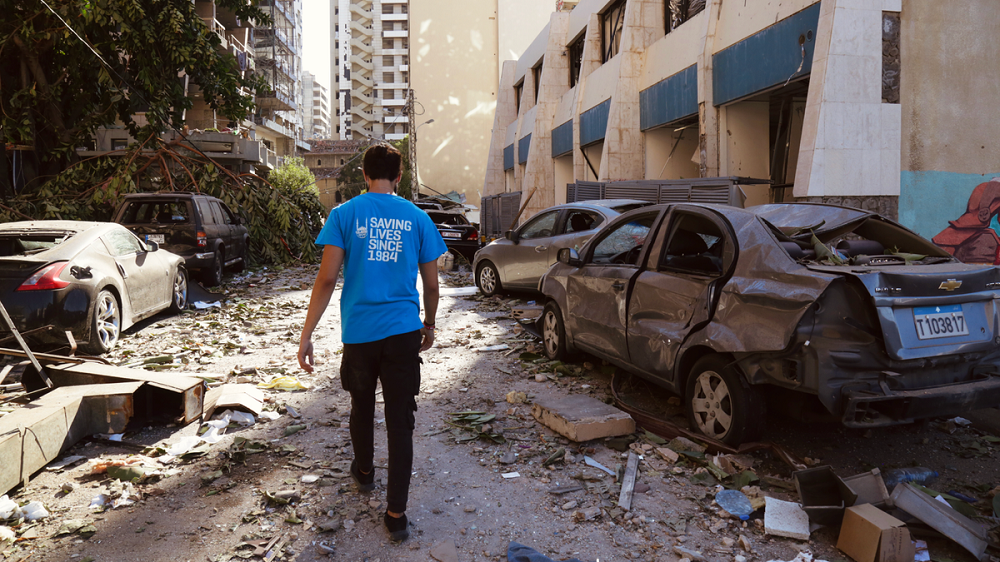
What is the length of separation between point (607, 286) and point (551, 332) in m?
1.48

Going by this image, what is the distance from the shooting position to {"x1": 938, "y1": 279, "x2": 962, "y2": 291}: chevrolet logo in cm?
394

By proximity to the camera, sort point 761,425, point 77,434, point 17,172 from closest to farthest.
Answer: point 761,425 < point 77,434 < point 17,172

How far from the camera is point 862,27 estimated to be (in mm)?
9969

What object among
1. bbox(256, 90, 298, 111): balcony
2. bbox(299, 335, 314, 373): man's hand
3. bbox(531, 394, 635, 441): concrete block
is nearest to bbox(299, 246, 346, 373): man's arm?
bbox(299, 335, 314, 373): man's hand

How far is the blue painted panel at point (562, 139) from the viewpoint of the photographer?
25.7 metres

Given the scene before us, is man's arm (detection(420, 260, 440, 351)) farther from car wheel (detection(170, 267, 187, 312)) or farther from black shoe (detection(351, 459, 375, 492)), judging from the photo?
car wheel (detection(170, 267, 187, 312))

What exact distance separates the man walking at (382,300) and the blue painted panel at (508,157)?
34181mm

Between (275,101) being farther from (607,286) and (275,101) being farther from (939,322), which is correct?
(939,322)

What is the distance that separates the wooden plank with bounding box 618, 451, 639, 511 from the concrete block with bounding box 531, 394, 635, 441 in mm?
291

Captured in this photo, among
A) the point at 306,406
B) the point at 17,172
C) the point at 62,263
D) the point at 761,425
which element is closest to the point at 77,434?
the point at 306,406

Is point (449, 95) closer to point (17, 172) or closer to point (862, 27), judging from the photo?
point (17, 172)

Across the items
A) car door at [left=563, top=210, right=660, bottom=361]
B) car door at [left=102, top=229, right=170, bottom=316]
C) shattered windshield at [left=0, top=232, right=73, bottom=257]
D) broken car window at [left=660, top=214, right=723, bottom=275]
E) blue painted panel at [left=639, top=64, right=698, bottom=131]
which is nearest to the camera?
broken car window at [left=660, top=214, right=723, bottom=275]

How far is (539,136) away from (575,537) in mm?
26448

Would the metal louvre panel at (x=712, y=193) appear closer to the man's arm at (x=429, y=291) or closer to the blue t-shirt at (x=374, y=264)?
the man's arm at (x=429, y=291)
